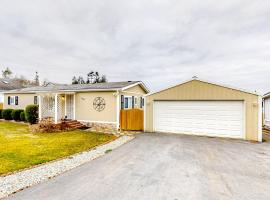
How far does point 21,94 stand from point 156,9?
16927 millimetres

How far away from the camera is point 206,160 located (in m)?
6.48

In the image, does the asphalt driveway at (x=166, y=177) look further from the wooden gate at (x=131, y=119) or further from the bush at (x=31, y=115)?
the bush at (x=31, y=115)

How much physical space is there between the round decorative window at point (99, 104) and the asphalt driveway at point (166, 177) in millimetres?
6636

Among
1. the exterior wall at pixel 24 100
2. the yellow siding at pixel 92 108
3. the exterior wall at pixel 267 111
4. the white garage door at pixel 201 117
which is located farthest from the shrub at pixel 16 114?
the exterior wall at pixel 267 111

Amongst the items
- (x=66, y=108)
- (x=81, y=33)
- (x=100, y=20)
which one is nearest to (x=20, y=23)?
(x=81, y=33)

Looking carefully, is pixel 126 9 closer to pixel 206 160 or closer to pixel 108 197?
pixel 206 160

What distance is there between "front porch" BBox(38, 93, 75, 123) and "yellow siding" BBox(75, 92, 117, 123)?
820mm

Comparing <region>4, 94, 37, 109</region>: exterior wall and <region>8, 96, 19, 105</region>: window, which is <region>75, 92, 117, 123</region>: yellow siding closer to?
<region>4, 94, 37, 109</region>: exterior wall

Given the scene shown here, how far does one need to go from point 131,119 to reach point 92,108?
345 centimetres

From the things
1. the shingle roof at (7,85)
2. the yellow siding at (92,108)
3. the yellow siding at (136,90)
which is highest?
the shingle roof at (7,85)

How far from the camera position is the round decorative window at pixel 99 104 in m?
14.0

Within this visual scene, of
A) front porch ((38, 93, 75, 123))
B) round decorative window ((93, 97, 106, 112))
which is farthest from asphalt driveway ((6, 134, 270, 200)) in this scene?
front porch ((38, 93, 75, 123))

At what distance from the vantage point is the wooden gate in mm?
13102

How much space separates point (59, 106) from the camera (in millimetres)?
15891
